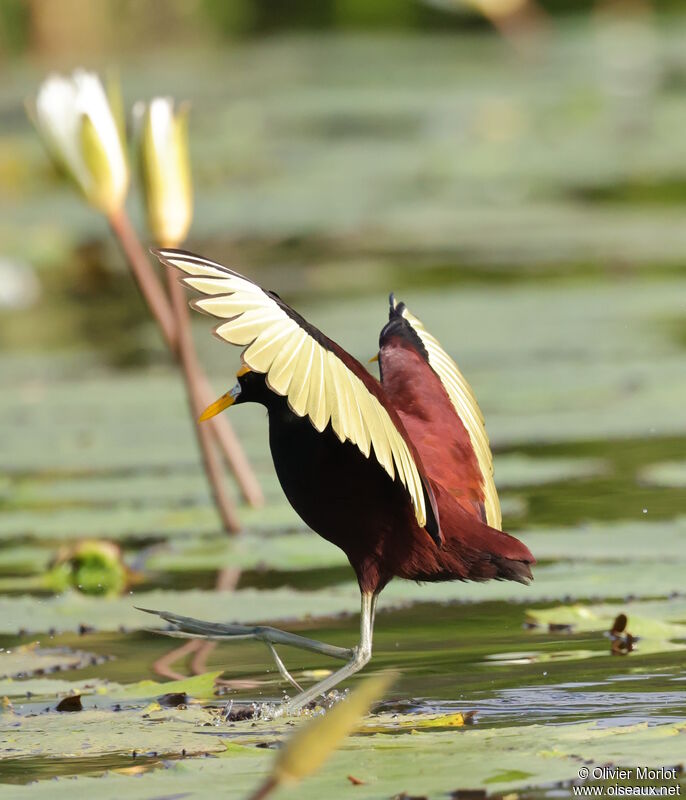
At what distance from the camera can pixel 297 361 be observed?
257 cm

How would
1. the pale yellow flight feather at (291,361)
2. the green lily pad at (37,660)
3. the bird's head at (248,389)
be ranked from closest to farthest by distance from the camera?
1. the pale yellow flight feather at (291,361)
2. the bird's head at (248,389)
3. the green lily pad at (37,660)

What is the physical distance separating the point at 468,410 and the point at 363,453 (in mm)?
685

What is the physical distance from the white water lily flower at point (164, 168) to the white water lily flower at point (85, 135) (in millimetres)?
94

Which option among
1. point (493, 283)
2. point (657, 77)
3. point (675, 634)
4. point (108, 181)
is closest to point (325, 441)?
point (675, 634)

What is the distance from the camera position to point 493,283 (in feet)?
27.3

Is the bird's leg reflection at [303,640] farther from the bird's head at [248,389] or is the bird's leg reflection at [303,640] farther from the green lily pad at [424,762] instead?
the bird's head at [248,389]

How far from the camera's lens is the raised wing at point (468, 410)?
10.5ft

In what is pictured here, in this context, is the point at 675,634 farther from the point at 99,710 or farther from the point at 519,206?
the point at 519,206

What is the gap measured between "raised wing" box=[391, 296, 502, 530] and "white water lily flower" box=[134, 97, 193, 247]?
879 millimetres

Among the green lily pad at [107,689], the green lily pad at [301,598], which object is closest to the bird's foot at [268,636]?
the green lily pad at [107,689]

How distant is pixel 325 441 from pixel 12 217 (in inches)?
354

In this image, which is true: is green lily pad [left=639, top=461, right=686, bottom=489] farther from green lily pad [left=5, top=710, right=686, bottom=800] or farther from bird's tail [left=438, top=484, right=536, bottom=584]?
green lily pad [left=5, top=710, right=686, bottom=800]

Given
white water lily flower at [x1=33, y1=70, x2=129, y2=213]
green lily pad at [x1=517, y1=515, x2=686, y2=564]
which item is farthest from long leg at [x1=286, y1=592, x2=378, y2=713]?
white water lily flower at [x1=33, y1=70, x2=129, y2=213]

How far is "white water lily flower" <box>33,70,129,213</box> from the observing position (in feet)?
13.6
